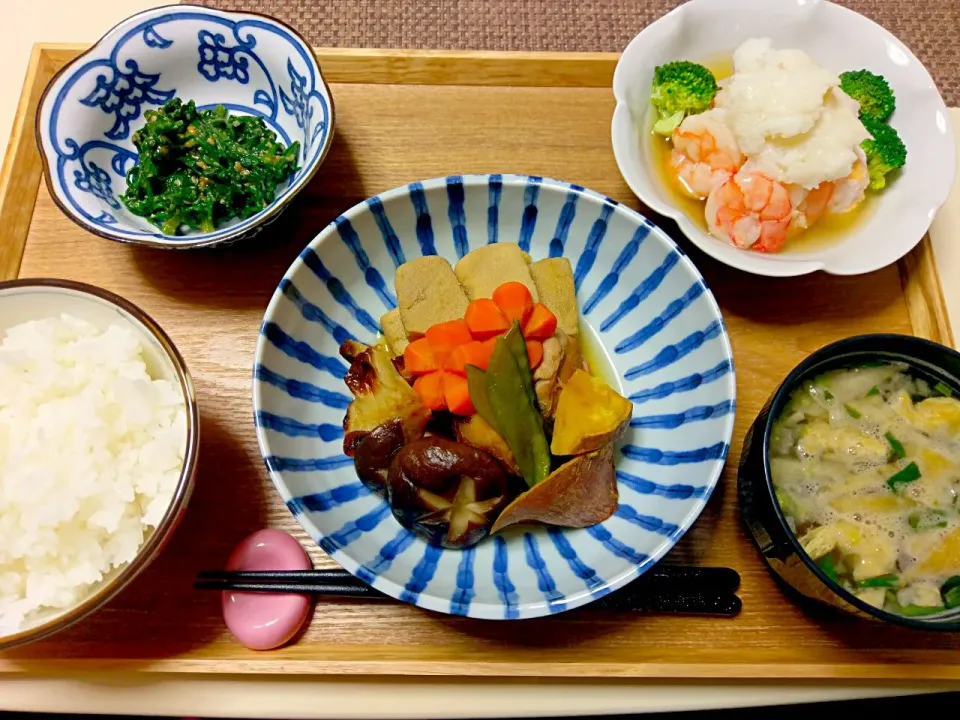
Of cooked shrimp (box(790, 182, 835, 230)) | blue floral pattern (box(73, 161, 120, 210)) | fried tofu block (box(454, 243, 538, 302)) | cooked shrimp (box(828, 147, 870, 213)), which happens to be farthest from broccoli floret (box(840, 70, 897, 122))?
blue floral pattern (box(73, 161, 120, 210))

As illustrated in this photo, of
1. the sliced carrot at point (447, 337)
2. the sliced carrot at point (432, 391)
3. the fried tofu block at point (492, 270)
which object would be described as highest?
the fried tofu block at point (492, 270)

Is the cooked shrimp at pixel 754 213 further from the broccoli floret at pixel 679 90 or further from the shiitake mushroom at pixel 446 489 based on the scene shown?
the shiitake mushroom at pixel 446 489

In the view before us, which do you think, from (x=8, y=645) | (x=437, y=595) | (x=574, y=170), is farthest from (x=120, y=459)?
(x=574, y=170)

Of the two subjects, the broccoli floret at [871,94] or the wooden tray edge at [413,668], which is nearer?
the wooden tray edge at [413,668]

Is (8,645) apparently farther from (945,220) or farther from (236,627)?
(945,220)

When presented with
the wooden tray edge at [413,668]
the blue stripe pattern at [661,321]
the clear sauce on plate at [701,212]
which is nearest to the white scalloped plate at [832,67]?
the clear sauce on plate at [701,212]
